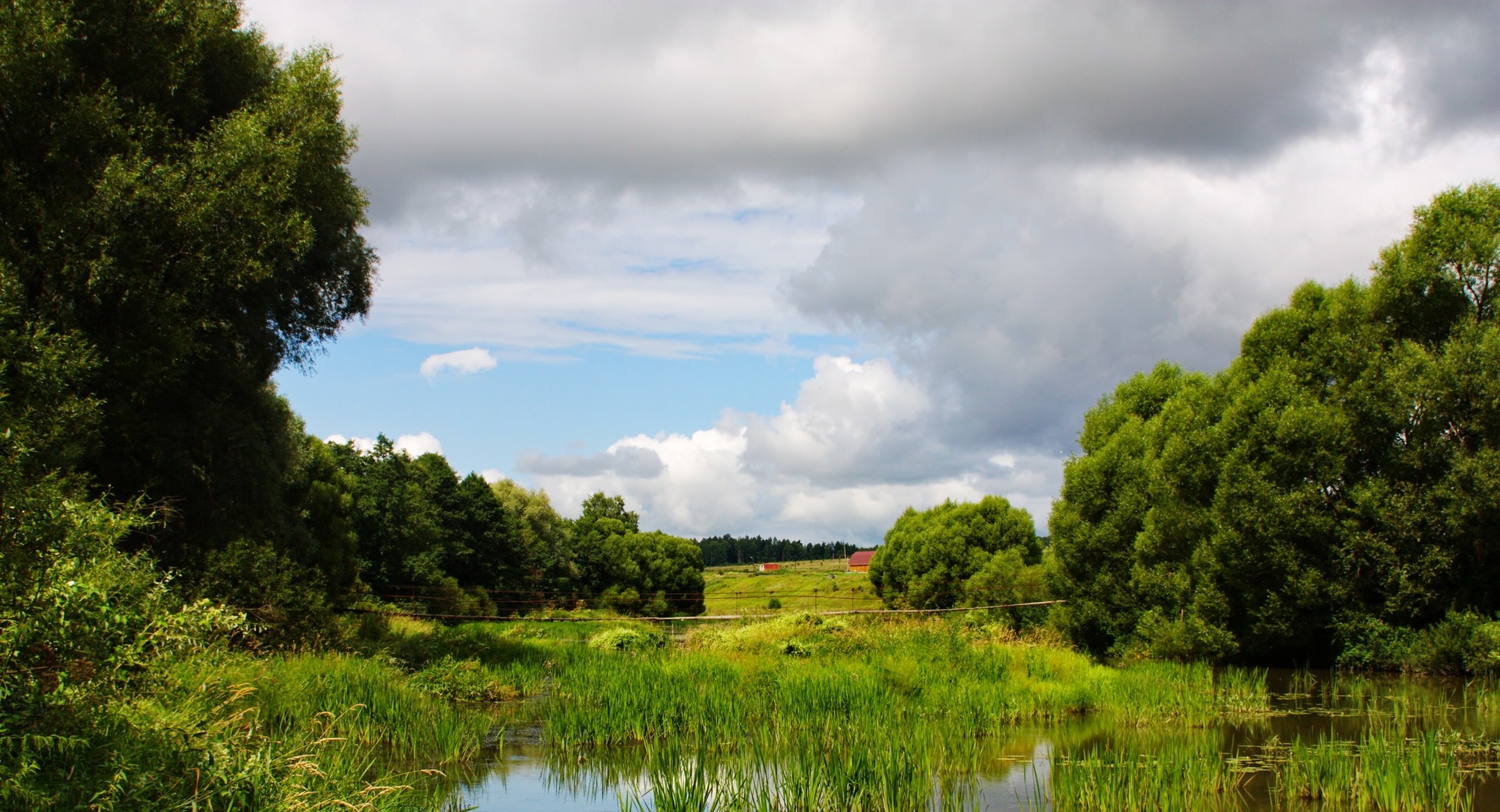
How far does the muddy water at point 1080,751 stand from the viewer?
9406 mm

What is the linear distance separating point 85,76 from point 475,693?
482 inches

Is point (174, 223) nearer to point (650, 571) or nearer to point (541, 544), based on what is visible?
point (541, 544)

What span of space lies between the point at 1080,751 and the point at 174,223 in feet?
51.1

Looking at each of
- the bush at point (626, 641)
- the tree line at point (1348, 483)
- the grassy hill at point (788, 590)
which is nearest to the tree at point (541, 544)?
the grassy hill at point (788, 590)

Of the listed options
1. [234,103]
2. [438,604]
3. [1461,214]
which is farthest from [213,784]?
[438,604]

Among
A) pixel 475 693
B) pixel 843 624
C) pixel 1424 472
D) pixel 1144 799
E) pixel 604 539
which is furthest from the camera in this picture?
pixel 604 539

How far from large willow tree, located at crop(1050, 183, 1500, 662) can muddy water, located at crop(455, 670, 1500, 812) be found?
188 inches

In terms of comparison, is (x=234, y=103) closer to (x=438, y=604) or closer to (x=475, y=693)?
(x=475, y=693)

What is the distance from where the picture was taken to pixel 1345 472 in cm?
2223

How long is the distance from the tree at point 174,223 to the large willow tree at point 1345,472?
69.6ft

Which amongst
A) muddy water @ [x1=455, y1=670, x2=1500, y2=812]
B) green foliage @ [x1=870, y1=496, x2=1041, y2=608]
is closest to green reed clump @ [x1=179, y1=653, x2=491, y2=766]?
muddy water @ [x1=455, y1=670, x2=1500, y2=812]

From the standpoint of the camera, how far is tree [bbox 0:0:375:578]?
1458cm

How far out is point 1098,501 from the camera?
95.4 feet

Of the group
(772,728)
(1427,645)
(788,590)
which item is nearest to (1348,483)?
(1427,645)
